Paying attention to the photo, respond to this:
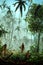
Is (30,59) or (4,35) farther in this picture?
(4,35)

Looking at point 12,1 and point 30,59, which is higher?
point 12,1

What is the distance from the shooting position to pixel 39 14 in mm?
9531

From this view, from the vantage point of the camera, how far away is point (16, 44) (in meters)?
9.50

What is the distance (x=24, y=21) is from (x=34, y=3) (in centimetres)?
82

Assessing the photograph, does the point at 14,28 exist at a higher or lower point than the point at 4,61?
higher

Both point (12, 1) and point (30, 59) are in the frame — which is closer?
point (30, 59)

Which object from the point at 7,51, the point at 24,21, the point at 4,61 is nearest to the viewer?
the point at 4,61

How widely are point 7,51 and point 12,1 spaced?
79.1 inches

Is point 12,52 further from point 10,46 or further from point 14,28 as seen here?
point 14,28

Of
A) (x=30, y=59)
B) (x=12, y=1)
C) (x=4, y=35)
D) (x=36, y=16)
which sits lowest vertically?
(x=30, y=59)

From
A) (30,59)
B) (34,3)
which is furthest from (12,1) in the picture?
(30,59)

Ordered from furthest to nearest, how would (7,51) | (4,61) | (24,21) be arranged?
(24,21), (7,51), (4,61)

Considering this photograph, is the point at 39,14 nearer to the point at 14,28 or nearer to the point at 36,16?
the point at 36,16

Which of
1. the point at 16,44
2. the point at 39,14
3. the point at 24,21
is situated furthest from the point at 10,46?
the point at 39,14
